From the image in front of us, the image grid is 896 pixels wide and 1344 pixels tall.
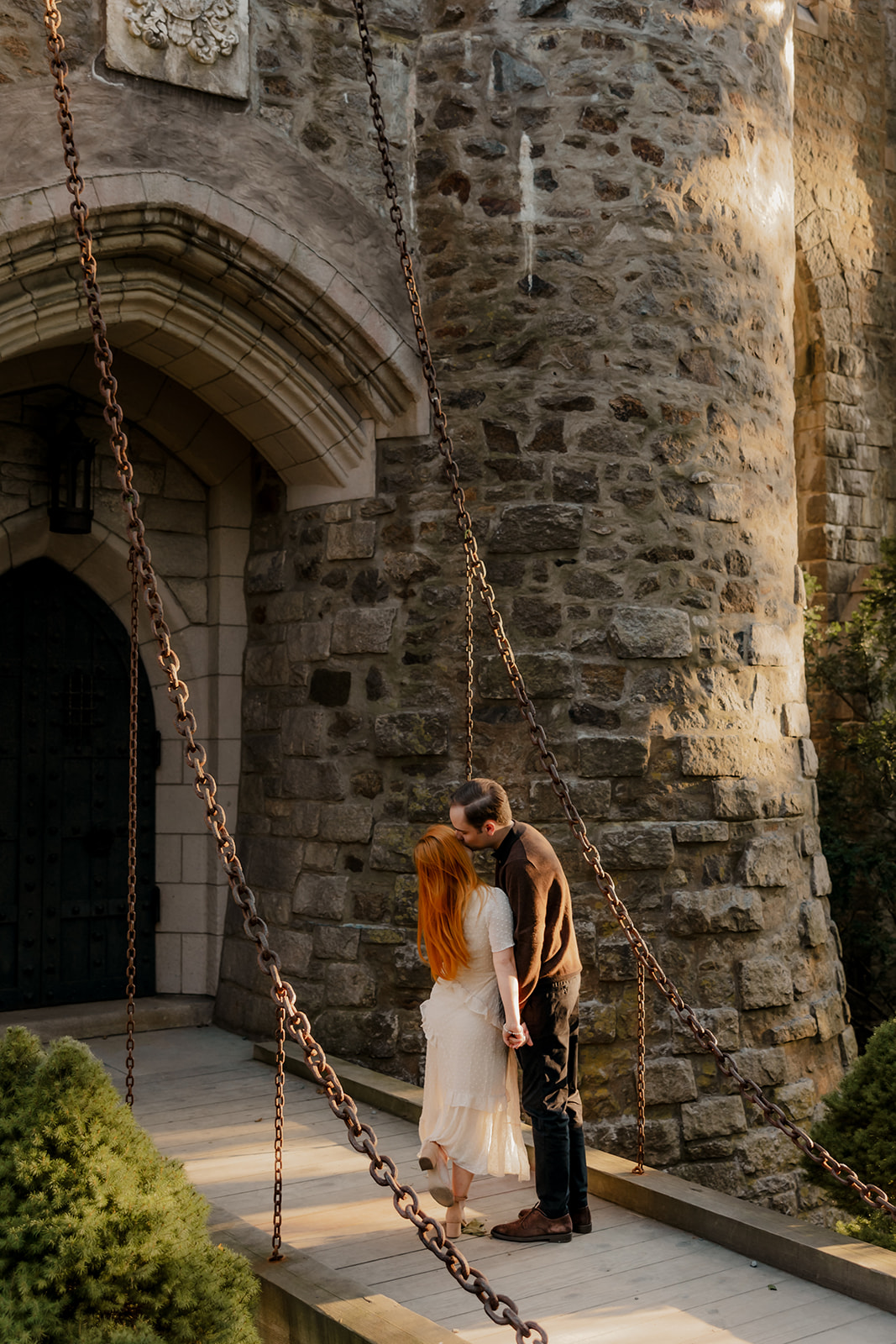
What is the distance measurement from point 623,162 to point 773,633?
6.71 feet

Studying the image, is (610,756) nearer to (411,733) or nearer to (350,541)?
(411,733)

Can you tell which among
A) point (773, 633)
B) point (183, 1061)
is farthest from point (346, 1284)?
point (773, 633)

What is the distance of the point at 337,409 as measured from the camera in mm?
5582

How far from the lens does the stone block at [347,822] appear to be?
5426mm

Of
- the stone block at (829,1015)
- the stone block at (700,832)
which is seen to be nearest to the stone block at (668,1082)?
the stone block at (829,1015)

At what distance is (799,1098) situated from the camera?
17.6 ft

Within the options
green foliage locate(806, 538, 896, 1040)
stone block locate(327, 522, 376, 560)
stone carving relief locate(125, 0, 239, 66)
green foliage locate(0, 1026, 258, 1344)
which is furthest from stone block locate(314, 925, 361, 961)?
stone carving relief locate(125, 0, 239, 66)


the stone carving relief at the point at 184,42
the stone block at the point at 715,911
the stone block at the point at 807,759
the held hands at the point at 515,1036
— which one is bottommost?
the held hands at the point at 515,1036

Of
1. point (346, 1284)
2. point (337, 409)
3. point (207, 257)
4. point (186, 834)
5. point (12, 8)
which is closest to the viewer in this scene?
point (346, 1284)

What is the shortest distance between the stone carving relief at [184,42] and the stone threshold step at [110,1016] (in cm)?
384

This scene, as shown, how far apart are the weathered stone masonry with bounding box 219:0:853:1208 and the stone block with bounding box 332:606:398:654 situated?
11 mm

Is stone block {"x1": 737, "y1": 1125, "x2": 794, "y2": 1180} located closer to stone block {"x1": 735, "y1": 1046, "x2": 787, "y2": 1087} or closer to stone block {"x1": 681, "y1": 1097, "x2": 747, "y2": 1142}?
stone block {"x1": 681, "y1": 1097, "x2": 747, "y2": 1142}

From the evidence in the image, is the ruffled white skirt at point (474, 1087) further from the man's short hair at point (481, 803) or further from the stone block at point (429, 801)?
the stone block at point (429, 801)

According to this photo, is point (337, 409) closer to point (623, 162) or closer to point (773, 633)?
point (623, 162)
